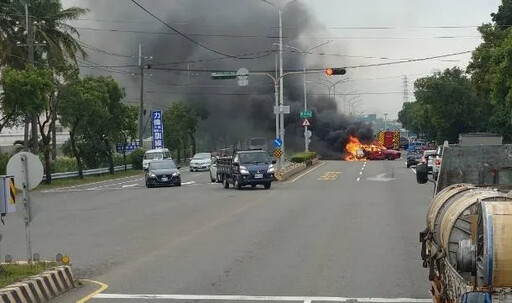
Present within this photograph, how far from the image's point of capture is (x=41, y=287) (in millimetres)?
8750

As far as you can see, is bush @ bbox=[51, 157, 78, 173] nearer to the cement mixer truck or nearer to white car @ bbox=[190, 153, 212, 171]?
white car @ bbox=[190, 153, 212, 171]

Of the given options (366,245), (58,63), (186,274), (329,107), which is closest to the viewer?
(186,274)

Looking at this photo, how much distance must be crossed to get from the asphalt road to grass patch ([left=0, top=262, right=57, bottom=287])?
67 centimetres

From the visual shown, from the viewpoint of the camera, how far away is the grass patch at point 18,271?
9.02m

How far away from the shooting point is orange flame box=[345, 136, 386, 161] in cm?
7075

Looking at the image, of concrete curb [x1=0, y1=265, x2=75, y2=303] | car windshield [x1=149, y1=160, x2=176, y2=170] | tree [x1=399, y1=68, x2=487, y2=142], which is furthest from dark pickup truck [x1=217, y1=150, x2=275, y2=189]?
tree [x1=399, y1=68, x2=487, y2=142]

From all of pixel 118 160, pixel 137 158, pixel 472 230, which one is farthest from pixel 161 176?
pixel 472 230

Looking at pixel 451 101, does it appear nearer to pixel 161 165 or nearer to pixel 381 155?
pixel 381 155

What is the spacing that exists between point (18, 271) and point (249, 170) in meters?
21.7

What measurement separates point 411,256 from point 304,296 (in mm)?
3752

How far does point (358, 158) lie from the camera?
71250mm

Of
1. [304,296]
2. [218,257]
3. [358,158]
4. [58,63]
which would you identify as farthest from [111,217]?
[358,158]

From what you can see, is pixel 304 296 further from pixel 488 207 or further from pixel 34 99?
pixel 34 99

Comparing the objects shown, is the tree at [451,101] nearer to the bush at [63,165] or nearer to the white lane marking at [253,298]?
the bush at [63,165]
